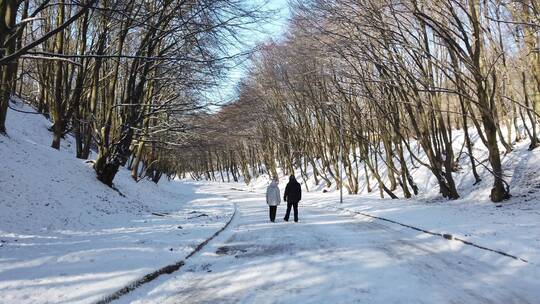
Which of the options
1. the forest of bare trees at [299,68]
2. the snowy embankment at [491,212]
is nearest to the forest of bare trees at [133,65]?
the forest of bare trees at [299,68]

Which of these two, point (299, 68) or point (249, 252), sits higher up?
point (299, 68)

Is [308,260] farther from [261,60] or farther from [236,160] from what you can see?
[236,160]

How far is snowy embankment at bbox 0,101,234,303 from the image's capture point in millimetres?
6082

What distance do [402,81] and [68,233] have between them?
58.1ft

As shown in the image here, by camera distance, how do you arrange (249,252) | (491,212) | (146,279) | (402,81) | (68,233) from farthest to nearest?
(402,81) < (491,212) < (68,233) < (249,252) < (146,279)

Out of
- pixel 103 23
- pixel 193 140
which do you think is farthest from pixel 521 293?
pixel 193 140

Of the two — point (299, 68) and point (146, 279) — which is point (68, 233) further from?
point (299, 68)

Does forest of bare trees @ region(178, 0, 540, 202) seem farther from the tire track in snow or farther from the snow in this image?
the tire track in snow

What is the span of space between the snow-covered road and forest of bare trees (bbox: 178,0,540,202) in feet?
18.4

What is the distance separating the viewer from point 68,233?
35.3 ft

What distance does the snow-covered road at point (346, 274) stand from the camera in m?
5.64

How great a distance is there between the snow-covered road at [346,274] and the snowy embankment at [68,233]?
2.46 feet

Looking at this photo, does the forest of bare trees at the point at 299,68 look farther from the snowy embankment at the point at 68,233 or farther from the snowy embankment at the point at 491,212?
the snowy embankment at the point at 68,233

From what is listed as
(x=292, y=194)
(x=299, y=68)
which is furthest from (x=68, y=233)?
(x=299, y=68)
